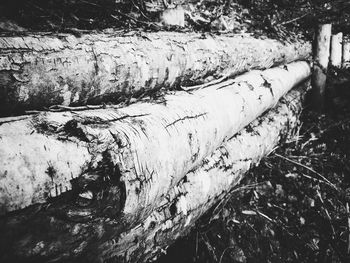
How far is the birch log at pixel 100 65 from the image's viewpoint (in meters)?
0.99

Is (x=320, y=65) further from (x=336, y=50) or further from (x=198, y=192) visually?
(x=198, y=192)

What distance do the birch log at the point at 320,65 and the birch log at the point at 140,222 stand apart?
1146mm

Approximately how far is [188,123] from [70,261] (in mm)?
671

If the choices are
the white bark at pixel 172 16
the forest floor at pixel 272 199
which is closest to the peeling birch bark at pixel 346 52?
the forest floor at pixel 272 199

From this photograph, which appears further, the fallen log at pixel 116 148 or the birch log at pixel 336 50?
the birch log at pixel 336 50

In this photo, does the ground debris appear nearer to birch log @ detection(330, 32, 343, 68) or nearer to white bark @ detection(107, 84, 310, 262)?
white bark @ detection(107, 84, 310, 262)

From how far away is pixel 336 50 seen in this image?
4.03 meters

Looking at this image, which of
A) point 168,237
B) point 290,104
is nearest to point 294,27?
point 290,104

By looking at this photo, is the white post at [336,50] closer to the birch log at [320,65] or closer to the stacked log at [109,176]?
the birch log at [320,65]

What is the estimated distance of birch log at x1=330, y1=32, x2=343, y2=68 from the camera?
3896 millimetres

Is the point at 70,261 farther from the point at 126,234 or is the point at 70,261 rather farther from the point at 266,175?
the point at 266,175

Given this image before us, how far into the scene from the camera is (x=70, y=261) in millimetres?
833

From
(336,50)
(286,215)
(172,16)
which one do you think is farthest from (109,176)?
(336,50)

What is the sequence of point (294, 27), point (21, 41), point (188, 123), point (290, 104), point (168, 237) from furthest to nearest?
1. point (294, 27)
2. point (290, 104)
3. point (168, 237)
4. point (188, 123)
5. point (21, 41)
